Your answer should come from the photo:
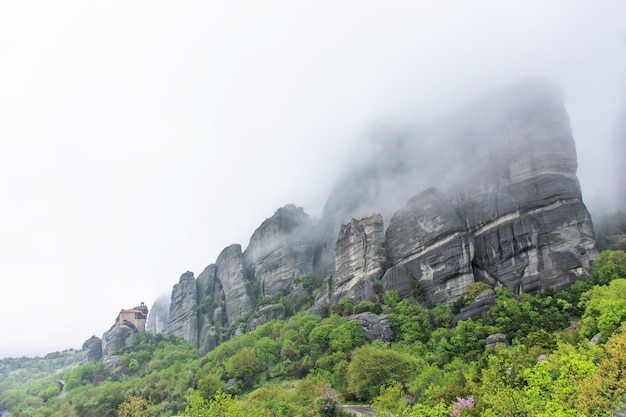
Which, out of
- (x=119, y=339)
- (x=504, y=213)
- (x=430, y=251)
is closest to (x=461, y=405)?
(x=430, y=251)

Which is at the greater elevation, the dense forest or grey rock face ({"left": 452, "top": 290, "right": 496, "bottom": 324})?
grey rock face ({"left": 452, "top": 290, "right": 496, "bottom": 324})

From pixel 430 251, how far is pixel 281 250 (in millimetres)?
49111

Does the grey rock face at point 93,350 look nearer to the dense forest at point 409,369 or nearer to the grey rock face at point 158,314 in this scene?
the dense forest at point 409,369

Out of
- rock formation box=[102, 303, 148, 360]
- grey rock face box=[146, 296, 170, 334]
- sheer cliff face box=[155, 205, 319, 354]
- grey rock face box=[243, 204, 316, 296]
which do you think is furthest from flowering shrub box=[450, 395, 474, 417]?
grey rock face box=[146, 296, 170, 334]

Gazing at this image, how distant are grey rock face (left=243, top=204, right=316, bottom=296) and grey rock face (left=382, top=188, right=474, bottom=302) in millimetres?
32438

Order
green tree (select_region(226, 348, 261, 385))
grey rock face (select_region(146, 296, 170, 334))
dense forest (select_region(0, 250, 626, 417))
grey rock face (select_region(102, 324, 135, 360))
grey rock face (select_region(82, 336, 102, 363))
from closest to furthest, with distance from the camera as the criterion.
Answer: dense forest (select_region(0, 250, 626, 417)) < green tree (select_region(226, 348, 261, 385)) < grey rock face (select_region(102, 324, 135, 360)) < grey rock face (select_region(82, 336, 102, 363)) < grey rock face (select_region(146, 296, 170, 334))

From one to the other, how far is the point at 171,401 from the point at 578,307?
5675cm

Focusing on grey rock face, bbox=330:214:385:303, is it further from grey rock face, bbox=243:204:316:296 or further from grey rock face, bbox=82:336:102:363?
grey rock face, bbox=82:336:102:363

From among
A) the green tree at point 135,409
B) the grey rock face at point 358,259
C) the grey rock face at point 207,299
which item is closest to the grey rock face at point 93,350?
the grey rock face at point 207,299

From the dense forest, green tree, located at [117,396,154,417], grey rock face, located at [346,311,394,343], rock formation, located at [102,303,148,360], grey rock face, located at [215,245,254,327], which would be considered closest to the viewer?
the dense forest

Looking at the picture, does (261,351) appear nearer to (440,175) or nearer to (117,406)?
(117,406)

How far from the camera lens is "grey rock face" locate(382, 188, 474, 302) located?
71938 mm

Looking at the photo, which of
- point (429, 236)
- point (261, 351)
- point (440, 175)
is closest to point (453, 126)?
point (440, 175)

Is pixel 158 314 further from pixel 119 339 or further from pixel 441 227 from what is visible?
pixel 441 227
